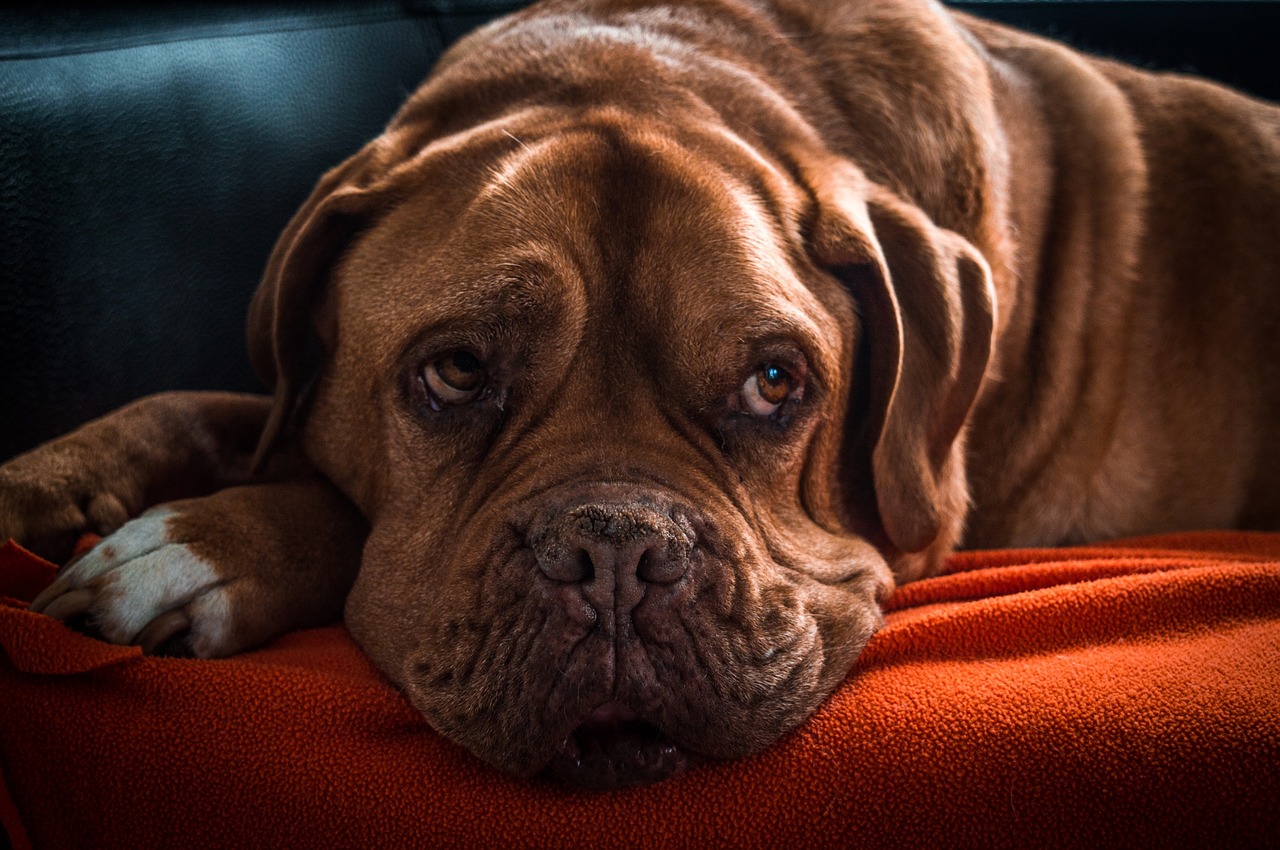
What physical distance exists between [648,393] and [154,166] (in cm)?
139

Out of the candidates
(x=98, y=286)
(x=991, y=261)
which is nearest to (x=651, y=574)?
(x=991, y=261)

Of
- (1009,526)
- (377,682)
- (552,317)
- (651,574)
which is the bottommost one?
(1009,526)

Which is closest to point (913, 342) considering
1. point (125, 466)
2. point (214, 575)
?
point (214, 575)

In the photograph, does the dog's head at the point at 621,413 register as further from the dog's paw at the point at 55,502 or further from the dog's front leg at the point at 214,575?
the dog's paw at the point at 55,502

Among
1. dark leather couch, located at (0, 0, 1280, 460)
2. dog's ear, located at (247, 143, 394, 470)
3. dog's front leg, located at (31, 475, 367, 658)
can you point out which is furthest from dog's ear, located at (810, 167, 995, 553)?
dark leather couch, located at (0, 0, 1280, 460)

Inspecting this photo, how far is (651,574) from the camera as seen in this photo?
1.56 metres

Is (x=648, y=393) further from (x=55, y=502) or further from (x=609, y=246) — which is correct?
(x=55, y=502)

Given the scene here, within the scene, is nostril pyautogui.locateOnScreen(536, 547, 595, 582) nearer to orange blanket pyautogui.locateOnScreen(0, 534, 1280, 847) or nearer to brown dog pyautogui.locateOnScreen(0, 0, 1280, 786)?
brown dog pyautogui.locateOnScreen(0, 0, 1280, 786)

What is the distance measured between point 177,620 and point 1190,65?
3913 millimetres

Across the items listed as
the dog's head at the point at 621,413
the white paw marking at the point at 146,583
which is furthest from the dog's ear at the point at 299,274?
the white paw marking at the point at 146,583

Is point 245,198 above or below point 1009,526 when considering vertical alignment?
above

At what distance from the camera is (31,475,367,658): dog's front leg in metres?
1.72

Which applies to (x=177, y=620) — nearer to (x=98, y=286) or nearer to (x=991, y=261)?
(x=98, y=286)

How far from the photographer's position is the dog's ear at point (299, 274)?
205 cm
